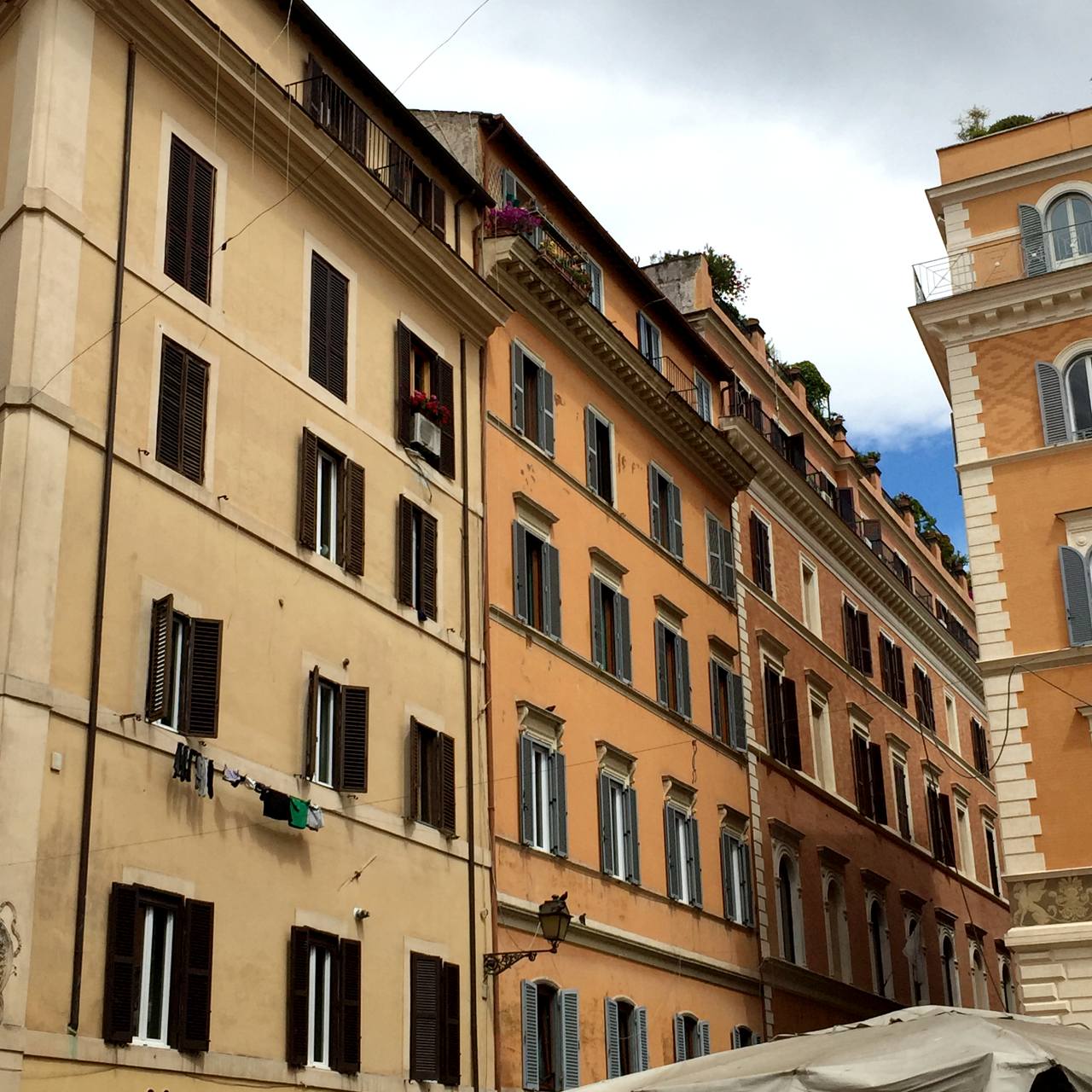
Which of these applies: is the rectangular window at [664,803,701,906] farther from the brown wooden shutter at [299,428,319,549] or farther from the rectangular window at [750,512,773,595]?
the brown wooden shutter at [299,428,319,549]

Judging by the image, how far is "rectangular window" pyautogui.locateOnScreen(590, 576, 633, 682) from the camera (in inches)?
1066

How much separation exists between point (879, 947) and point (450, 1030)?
18.2 meters

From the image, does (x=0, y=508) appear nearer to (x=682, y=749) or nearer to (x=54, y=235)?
(x=54, y=235)

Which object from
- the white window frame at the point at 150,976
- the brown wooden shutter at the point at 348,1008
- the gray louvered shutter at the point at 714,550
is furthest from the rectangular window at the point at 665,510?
the white window frame at the point at 150,976

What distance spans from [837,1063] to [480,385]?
15.9 meters

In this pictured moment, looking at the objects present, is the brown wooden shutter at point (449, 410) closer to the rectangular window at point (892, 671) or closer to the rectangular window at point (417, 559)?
→ the rectangular window at point (417, 559)

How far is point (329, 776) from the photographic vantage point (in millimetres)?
19750

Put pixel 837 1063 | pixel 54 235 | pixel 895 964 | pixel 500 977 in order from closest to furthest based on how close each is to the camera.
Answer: pixel 837 1063 < pixel 54 235 < pixel 500 977 < pixel 895 964

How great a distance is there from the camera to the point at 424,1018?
20.4m

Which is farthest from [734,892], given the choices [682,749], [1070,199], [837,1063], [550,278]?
[837,1063]

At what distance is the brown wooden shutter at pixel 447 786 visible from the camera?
2169 centimetres

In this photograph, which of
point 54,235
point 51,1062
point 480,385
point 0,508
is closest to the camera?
point 51,1062

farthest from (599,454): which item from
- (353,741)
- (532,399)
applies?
(353,741)

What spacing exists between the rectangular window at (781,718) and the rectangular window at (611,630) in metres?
6.23
